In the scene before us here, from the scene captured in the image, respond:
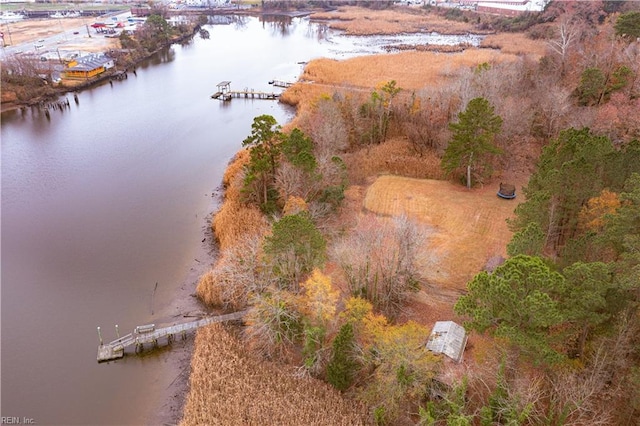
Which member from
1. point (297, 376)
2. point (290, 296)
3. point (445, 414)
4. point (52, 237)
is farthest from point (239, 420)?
point (52, 237)

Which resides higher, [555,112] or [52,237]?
[555,112]

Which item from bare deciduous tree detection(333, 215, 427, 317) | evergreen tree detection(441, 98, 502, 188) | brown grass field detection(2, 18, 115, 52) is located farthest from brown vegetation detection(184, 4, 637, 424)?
brown grass field detection(2, 18, 115, 52)

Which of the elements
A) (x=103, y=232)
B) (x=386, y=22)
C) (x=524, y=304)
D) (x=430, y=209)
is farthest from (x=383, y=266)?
(x=386, y=22)

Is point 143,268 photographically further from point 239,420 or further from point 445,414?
point 445,414

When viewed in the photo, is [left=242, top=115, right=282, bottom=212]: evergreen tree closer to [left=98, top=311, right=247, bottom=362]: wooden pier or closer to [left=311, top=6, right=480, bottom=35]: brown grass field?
[left=98, top=311, right=247, bottom=362]: wooden pier

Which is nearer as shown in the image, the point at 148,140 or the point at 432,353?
the point at 432,353

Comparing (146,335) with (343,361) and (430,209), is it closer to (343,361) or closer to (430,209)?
(343,361)
